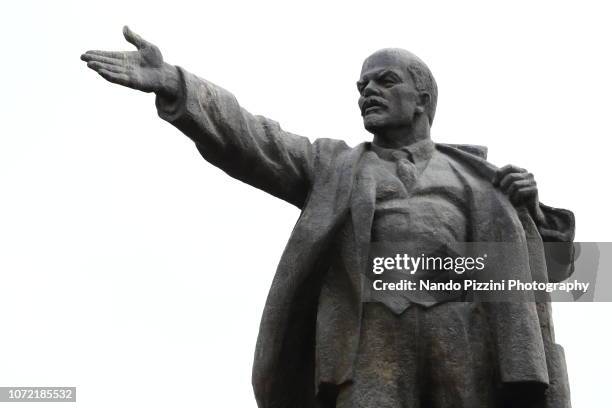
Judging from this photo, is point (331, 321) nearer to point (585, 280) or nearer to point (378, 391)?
point (378, 391)

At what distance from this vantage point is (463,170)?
10.5 meters

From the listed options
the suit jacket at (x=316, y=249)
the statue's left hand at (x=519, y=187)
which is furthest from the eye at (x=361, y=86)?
the statue's left hand at (x=519, y=187)

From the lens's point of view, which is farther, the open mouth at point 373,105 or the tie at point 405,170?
the open mouth at point 373,105

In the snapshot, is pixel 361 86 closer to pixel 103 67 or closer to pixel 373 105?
pixel 373 105

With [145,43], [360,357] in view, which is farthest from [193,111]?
[360,357]

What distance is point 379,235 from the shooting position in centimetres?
1000

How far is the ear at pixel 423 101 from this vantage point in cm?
1067

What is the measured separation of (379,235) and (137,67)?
6.60ft

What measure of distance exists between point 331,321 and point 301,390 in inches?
24.5

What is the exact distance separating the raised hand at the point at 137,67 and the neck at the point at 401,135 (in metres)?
1.71

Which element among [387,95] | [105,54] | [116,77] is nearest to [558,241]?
[387,95]

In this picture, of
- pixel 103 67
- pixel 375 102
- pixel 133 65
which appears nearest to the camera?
pixel 103 67

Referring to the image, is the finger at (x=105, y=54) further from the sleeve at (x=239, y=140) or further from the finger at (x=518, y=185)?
the finger at (x=518, y=185)

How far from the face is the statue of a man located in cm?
1
